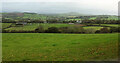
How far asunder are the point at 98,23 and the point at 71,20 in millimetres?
8579

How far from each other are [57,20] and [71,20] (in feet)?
14.7

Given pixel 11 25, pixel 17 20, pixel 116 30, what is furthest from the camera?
pixel 17 20

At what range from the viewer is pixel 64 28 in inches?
1255

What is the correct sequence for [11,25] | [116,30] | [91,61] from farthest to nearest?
[11,25], [116,30], [91,61]

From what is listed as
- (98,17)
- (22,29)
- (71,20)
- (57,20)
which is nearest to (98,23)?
(98,17)

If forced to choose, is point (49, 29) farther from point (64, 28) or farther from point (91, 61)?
point (91, 61)

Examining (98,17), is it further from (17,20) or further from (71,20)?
(17,20)

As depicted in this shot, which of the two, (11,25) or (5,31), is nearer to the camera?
(5,31)

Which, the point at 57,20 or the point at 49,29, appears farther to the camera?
the point at 57,20

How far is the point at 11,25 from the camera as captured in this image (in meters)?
34.2

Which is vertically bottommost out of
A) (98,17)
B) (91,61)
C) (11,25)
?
(91,61)

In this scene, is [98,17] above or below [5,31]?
above

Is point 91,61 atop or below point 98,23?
below

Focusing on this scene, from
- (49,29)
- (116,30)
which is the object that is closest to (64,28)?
(49,29)
